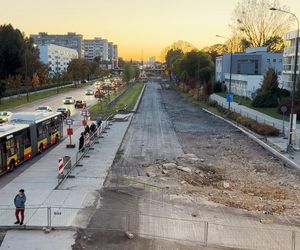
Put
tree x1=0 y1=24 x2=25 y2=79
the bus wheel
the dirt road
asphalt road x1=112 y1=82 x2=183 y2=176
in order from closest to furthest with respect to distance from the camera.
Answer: the dirt road
the bus wheel
asphalt road x1=112 y1=82 x2=183 y2=176
tree x1=0 y1=24 x2=25 y2=79

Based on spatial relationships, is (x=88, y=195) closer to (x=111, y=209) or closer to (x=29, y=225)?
(x=111, y=209)

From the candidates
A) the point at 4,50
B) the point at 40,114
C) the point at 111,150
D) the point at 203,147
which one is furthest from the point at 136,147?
the point at 4,50

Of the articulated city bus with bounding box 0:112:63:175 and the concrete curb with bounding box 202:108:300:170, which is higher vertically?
the articulated city bus with bounding box 0:112:63:175

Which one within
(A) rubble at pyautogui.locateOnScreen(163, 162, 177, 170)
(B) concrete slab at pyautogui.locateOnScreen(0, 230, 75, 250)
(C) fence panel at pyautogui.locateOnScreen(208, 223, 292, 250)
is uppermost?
(B) concrete slab at pyautogui.locateOnScreen(0, 230, 75, 250)

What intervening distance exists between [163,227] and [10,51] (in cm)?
7913

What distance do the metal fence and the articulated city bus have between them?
6.58 metres

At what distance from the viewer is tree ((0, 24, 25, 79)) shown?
87.1 metres

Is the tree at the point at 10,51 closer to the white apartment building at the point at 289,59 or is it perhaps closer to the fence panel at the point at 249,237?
the white apartment building at the point at 289,59

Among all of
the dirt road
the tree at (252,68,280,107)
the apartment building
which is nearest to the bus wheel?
the dirt road

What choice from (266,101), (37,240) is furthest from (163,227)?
(266,101)

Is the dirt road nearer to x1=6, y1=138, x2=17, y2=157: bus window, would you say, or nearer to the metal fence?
the metal fence

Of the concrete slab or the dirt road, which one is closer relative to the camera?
the concrete slab

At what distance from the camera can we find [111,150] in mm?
28984

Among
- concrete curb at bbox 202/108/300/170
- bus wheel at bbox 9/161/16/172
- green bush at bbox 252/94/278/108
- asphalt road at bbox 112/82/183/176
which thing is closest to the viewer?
bus wheel at bbox 9/161/16/172
